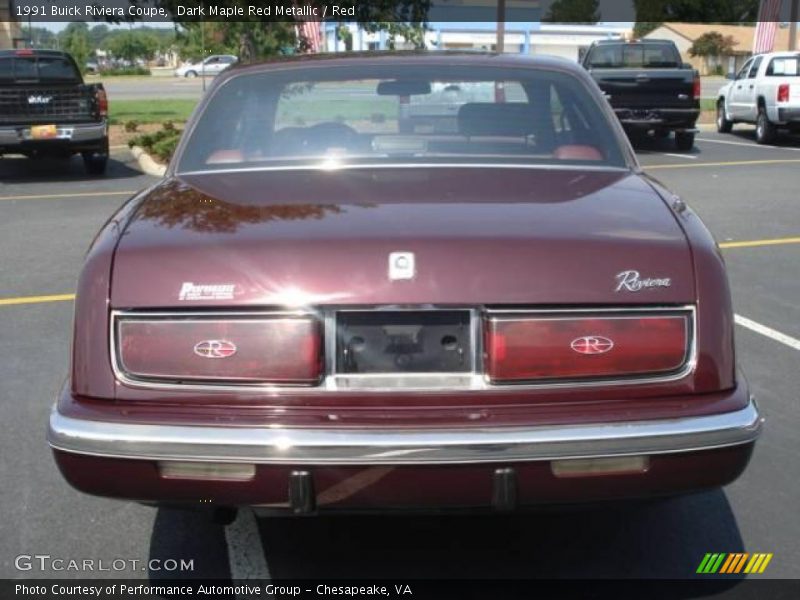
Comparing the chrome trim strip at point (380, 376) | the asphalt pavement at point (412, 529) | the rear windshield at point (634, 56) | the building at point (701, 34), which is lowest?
the building at point (701, 34)

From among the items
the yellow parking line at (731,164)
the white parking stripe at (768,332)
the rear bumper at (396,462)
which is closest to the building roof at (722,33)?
the yellow parking line at (731,164)

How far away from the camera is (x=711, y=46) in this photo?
7575cm

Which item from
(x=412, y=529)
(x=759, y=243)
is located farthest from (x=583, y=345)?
(x=759, y=243)

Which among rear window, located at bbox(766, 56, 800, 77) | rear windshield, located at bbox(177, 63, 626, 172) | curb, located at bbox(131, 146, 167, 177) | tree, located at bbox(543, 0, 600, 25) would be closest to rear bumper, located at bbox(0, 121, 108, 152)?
curb, located at bbox(131, 146, 167, 177)

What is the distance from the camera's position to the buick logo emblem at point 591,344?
2877 millimetres

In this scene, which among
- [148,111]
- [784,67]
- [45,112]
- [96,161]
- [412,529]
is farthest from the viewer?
[148,111]

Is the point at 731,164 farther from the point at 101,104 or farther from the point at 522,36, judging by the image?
the point at 522,36

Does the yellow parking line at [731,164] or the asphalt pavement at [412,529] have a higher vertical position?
the asphalt pavement at [412,529]

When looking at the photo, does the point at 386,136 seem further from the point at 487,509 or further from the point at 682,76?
the point at 682,76

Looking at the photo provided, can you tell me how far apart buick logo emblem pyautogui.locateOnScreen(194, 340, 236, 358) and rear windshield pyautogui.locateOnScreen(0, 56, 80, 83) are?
483 inches

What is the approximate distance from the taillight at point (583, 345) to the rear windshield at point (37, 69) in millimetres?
12624

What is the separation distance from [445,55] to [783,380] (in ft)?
8.48

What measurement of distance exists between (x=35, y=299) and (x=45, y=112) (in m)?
7.36

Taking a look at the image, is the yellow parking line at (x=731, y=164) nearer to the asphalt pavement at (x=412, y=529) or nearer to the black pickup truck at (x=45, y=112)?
the black pickup truck at (x=45, y=112)
